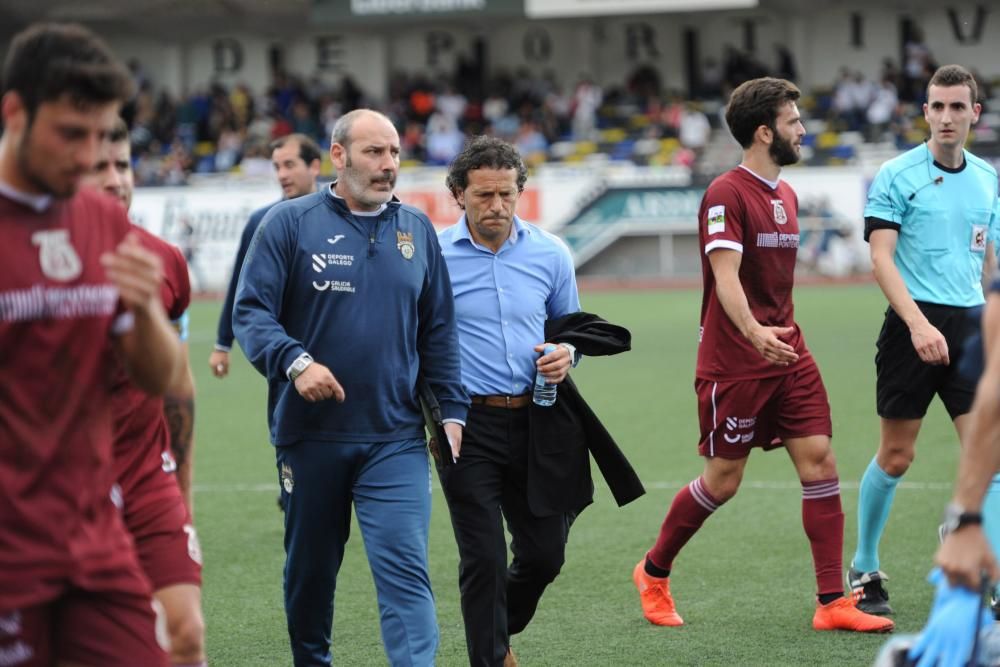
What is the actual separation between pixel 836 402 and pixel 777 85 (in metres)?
7.15

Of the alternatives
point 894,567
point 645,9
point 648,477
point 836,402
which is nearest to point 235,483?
point 648,477

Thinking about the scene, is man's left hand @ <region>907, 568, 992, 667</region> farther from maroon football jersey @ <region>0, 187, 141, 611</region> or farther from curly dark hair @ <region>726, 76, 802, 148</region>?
curly dark hair @ <region>726, 76, 802, 148</region>

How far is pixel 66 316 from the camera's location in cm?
321

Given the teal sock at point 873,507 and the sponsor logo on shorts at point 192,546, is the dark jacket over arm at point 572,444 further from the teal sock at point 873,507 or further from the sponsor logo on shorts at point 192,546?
the sponsor logo on shorts at point 192,546

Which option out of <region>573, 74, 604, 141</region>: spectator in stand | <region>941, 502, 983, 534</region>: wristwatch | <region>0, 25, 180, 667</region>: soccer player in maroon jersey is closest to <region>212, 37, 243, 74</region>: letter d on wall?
<region>573, 74, 604, 141</region>: spectator in stand

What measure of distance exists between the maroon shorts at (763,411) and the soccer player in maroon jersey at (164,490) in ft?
9.57

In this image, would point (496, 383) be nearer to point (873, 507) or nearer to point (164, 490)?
point (164, 490)

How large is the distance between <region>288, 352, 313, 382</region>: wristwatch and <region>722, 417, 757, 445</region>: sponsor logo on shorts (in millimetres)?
2359

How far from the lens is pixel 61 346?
10.5 ft

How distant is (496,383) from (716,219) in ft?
4.69

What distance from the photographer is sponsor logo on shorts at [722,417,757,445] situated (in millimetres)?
6484

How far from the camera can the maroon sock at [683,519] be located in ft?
21.8

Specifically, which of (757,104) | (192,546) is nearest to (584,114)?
(757,104)

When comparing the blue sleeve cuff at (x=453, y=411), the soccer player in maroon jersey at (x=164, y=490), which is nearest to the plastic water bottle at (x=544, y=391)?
the blue sleeve cuff at (x=453, y=411)
